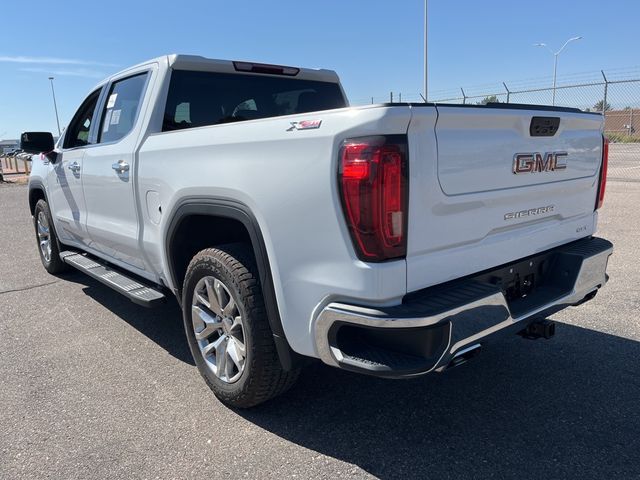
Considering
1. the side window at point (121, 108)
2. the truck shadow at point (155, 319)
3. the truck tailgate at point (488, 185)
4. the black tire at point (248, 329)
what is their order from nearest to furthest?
the truck tailgate at point (488, 185)
the black tire at point (248, 329)
the side window at point (121, 108)
the truck shadow at point (155, 319)

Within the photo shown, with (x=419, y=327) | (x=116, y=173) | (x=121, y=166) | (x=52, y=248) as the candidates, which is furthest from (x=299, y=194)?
(x=52, y=248)

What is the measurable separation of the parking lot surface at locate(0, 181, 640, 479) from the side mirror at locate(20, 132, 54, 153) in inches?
69.9

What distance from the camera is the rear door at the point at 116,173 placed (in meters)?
3.73

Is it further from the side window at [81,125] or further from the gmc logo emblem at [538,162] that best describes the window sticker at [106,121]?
the gmc logo emblem at [538,162]

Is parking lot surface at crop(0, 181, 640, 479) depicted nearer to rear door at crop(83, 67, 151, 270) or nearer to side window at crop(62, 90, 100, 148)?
rear door at crop(83, 67, 151, 270)

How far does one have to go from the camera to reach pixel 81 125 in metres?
4.98

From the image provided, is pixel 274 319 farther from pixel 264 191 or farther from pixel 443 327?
pixel 443 327

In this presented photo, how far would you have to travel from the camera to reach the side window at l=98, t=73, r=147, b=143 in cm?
394

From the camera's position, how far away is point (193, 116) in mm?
3842

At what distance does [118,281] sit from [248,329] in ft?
5.88

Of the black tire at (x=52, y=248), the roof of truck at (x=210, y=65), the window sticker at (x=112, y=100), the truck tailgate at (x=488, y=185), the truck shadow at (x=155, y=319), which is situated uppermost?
the roof of truck at (x=210, y=65)

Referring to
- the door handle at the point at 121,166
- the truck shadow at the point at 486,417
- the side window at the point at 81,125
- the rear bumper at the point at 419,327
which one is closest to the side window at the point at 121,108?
the door handle at the point at 121,166

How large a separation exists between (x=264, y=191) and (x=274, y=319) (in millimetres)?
623

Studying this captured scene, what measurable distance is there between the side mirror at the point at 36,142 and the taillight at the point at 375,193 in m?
4.06
